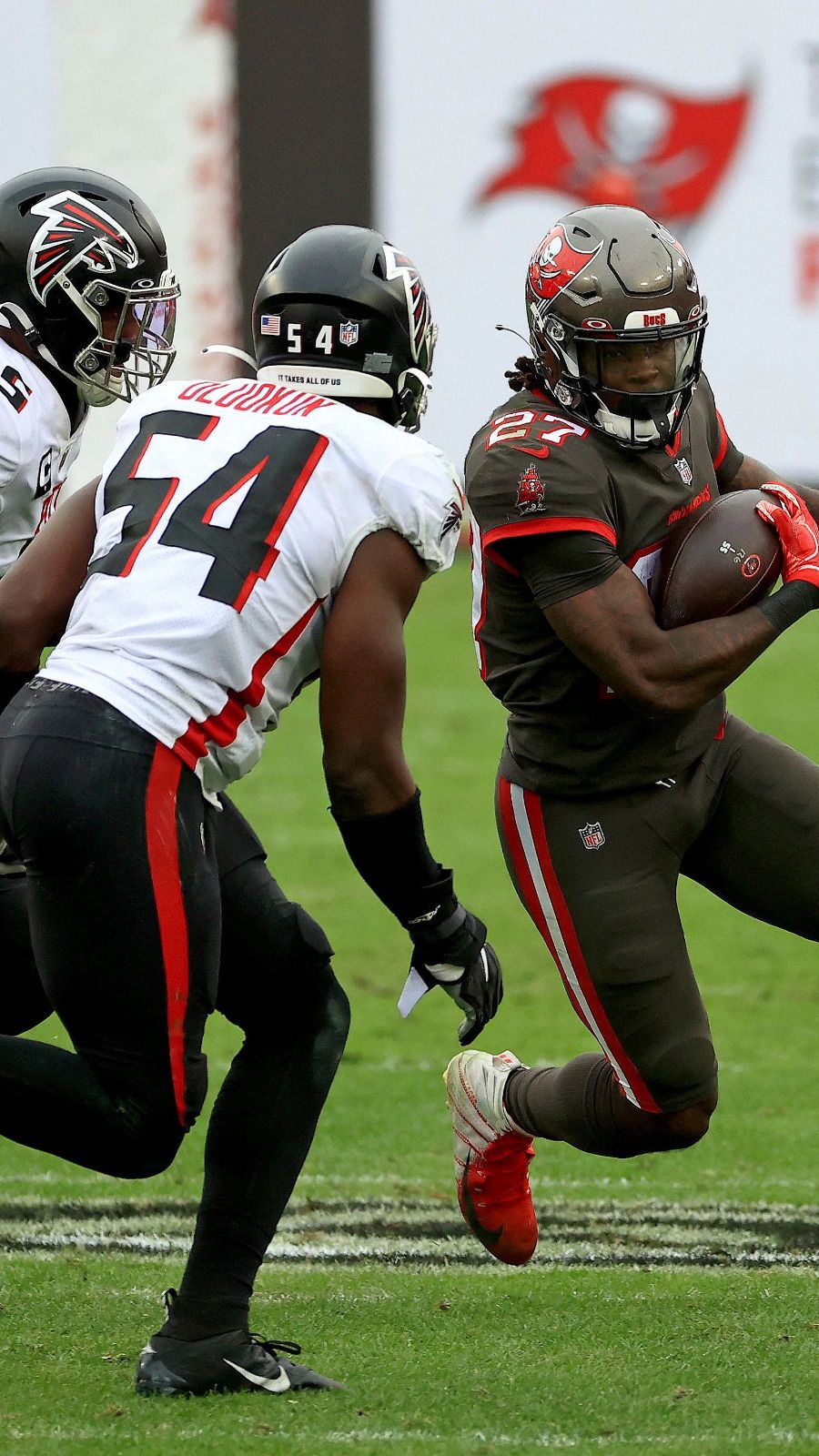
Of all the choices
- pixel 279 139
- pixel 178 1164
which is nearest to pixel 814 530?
pixel 178 1164

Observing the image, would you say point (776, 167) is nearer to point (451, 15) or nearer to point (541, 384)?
point (451, 15)

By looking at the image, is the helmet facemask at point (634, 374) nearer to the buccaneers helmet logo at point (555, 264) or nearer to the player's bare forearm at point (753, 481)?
the buccaneers helmet logo at point (555, 264)

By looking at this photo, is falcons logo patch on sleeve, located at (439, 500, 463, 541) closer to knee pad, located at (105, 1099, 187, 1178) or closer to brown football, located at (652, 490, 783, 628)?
brown football, located at (652, 490, 783, 628)

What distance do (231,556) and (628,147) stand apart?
48.5 ft

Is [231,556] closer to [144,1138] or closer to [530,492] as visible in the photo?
[530,492]

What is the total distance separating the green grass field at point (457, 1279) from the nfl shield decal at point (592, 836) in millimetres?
829

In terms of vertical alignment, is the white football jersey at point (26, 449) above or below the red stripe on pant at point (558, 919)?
above

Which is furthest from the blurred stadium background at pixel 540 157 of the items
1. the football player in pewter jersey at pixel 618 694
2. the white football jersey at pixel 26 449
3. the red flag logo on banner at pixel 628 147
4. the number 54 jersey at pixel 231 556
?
the number 54 jersey at pixel 231 556

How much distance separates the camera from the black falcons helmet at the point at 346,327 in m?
3.30

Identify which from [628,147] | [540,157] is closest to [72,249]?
[540,157]

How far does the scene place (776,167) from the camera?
55.5 feet

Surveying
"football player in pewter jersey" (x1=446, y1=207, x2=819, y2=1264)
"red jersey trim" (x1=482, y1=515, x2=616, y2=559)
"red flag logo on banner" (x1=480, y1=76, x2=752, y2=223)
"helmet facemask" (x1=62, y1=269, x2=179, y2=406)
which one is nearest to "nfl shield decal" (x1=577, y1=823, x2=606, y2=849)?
"football player in pewter jersey" (x1=446, y1=207, x2=819, y2=1264)

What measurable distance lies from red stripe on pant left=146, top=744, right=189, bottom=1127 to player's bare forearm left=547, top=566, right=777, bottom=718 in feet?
2.62

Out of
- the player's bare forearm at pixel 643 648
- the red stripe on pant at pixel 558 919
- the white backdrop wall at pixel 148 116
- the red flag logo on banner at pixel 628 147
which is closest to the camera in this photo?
the player's bare forearm at pixel 643 648
